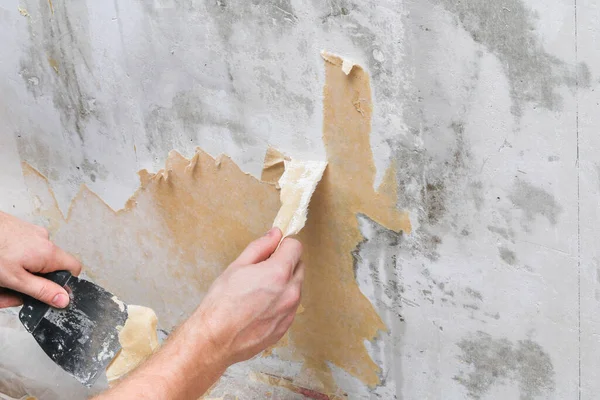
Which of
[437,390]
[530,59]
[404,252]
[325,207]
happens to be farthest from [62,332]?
[530,59]

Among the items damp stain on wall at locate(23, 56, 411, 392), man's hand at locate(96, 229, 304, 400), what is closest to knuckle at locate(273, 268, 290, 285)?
man's hand at locate(96, 229, 304, 400)

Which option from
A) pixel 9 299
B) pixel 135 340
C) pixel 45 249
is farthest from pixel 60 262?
pixel 135 340

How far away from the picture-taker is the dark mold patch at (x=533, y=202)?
1.46m

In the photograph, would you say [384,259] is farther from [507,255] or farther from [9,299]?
[9,299]

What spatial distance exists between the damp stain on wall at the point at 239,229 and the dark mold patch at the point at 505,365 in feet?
0.84

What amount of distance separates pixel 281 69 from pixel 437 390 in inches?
36.0

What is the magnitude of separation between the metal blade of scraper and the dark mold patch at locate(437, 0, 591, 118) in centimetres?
100

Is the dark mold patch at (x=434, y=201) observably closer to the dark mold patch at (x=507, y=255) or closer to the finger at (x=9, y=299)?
the dark mold patch at (x=507, y=255)

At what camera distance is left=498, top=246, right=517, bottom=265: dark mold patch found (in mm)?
1575

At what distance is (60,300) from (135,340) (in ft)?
0.82

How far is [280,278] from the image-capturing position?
1.57 meters

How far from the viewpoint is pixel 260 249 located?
5.32ft

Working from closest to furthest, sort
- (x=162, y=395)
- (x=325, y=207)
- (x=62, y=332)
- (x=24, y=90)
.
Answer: (x=162, y=395) < (x=62, y=332) < (x=325, y=207) < (x=24, y=90)

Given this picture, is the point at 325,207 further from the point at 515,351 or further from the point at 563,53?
the point at 563,53
